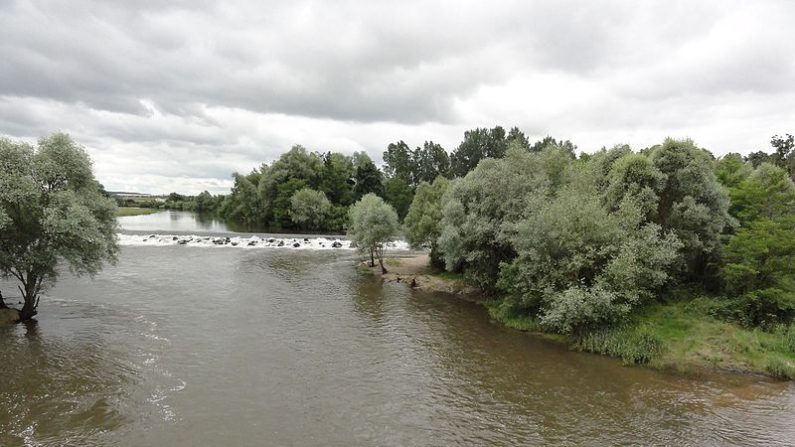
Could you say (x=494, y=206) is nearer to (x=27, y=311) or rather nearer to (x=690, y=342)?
(x=690, y=342)

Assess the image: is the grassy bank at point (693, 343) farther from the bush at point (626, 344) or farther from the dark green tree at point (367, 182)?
the dark green tree at point (367, 182)

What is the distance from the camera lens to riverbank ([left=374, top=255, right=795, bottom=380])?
2627cm

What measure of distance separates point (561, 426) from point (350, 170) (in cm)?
13305

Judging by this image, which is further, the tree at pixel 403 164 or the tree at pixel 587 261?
the tree at pixel 403 164

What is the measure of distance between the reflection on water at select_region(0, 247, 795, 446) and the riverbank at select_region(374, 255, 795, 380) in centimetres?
122

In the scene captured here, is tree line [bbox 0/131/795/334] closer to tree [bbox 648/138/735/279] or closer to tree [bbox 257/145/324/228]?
tree [bbox 648/138/735/279]

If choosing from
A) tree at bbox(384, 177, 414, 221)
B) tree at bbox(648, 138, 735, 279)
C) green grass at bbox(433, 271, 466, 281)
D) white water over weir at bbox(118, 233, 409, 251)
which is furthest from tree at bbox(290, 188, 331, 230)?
Answer: tree at bbox(648, 138, 735, 279)

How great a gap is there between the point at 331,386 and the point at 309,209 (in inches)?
3702

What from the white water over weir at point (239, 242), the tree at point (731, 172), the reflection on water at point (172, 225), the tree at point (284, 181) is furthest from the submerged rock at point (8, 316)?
the tree at point (284, 181)

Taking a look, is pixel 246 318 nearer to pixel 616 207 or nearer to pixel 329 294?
pixel 329 294

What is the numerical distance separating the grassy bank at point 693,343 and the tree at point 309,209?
8926 centimetres

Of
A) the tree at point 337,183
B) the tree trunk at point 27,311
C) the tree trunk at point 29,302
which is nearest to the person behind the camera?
the tree trunk at point 29,302

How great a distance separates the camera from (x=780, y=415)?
21.3 metres

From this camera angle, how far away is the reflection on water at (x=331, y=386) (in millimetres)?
19375
